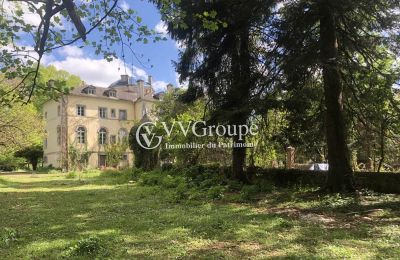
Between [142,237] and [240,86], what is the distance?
23.8 ft

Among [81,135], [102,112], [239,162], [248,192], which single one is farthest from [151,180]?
[102,112]

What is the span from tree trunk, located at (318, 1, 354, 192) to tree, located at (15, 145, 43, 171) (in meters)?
40.2

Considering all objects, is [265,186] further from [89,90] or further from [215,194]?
[89,90]

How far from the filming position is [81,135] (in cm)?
4756

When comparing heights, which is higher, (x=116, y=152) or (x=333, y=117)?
(x=333, y=117)

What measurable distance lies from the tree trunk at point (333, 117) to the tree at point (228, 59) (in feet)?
5.80

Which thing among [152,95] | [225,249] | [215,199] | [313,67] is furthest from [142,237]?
[152,95]

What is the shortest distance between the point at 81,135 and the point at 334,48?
131 ft

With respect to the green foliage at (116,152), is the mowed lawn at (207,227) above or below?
below

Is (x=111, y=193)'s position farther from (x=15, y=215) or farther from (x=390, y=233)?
(x=390, y=233)

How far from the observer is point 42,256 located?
5.68 m

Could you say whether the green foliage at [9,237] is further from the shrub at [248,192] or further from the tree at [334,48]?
the tree at [334,48]

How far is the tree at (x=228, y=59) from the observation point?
12445 mm

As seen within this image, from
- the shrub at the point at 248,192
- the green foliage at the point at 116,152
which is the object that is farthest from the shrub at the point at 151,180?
the green foliage at the point at 116,152
